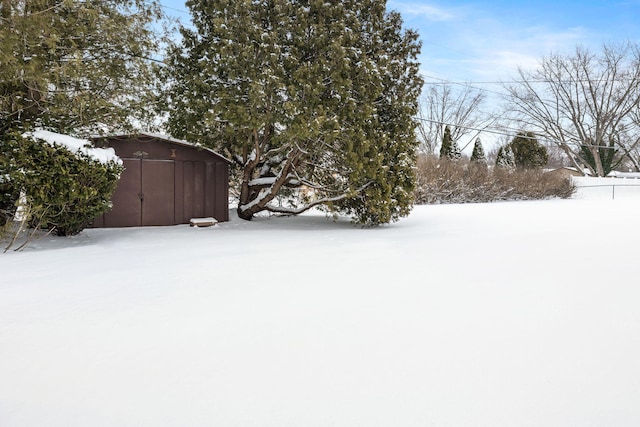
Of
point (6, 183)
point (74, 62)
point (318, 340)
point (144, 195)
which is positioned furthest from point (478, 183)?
point (318, 340)

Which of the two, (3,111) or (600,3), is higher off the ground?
(600,3)

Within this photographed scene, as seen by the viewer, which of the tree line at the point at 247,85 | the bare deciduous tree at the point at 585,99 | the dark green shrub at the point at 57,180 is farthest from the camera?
the bare deciduous tree at the point at 585,99

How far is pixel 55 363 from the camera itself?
2.47 meters

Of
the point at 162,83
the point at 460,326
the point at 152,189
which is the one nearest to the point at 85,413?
the point at 460,326

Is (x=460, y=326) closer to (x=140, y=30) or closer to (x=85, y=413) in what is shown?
(x=85, y=413)

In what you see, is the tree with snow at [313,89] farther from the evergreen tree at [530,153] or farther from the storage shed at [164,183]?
the evergreen tree at [530,153]

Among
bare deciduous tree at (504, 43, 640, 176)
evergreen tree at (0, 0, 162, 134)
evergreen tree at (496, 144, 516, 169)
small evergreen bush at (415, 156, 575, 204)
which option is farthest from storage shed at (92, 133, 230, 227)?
bare deciduous tree at (504, 43, 640, 176)

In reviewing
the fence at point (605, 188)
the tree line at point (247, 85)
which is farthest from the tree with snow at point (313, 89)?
the fence at point (605, 188)

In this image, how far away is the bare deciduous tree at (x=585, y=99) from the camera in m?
29.3

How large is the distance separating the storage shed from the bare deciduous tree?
27551 mm

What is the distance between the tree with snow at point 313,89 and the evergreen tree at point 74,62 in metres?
1.20

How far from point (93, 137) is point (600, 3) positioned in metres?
23.7

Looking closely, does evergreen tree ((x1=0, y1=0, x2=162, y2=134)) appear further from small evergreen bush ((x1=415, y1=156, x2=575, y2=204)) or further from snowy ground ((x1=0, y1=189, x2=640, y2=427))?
small evergreen bush ((x1=415, y1=156, x2=575, y2=204))

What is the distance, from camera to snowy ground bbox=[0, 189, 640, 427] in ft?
6.63
